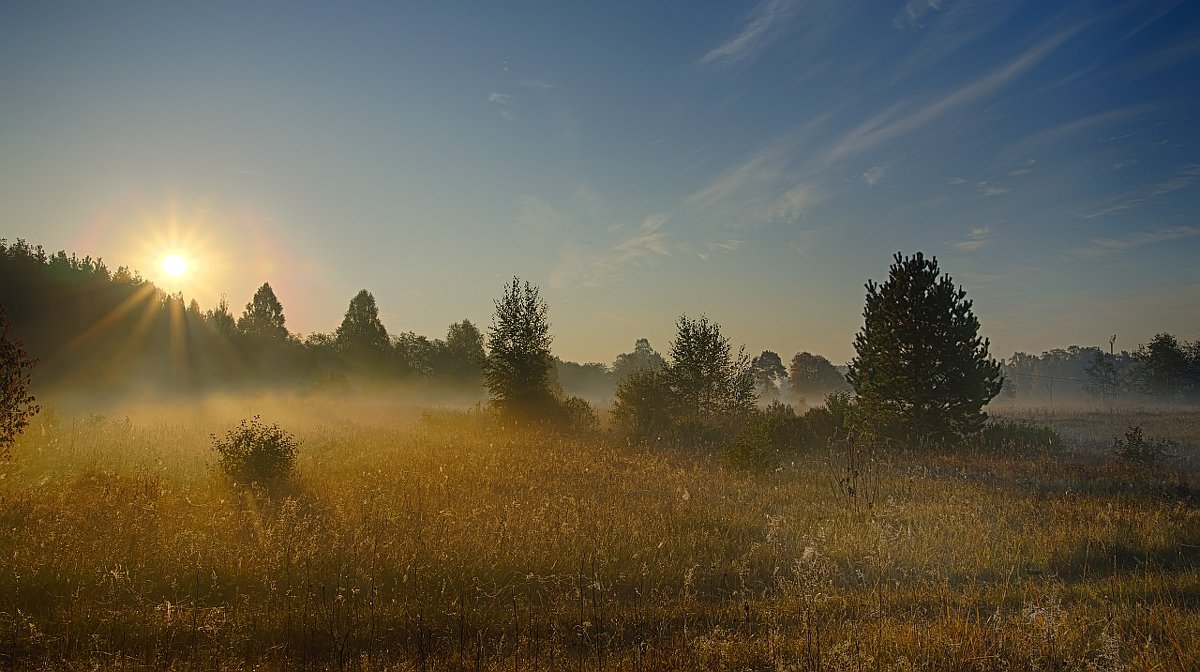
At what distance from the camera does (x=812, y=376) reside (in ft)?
292

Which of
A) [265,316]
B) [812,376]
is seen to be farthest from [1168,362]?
[265,316]

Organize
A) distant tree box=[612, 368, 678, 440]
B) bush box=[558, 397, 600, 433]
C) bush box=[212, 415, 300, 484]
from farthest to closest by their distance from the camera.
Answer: distant tree box=[612, 368, 678, 440]
bush box=[558, 397, 600, 433]
bush box=[212, 415, 300, 484]

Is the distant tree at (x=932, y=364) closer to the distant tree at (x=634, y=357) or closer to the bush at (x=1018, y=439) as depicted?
the bush at (x=1018, y=439)

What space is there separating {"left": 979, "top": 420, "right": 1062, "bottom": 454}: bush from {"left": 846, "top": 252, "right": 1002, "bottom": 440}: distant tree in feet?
3.01

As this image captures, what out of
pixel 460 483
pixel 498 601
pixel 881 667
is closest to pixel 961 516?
pixel 881 667

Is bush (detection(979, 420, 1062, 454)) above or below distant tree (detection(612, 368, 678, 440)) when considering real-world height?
below

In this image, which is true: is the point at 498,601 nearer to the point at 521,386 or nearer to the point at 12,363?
the point at 12,363

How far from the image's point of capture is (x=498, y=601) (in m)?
6.66

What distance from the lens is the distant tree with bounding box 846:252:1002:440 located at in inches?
682

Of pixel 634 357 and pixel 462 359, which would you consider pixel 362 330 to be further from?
pixel 634 357

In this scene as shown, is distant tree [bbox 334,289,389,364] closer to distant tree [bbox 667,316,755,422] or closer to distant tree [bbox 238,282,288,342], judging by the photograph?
distant tree [bbox 238,282,288,342]

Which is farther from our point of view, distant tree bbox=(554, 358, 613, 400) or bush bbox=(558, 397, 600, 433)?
distant tree bbox=(554, 358, 613, 400)

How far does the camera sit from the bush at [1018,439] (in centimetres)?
1769

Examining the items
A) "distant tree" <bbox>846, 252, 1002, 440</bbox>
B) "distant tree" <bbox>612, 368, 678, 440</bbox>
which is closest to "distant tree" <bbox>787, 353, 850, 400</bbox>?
"distant tree" <bbox>612, 368, 678, 440</bbox>
